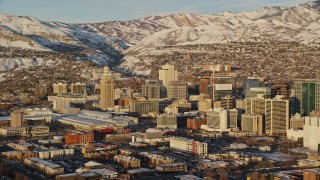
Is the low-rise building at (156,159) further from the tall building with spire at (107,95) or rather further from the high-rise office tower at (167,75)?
the high-rise office tower at (167,75)

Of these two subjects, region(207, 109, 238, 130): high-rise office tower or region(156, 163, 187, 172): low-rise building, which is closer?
region(156, 163, 187, 172): low-rise building

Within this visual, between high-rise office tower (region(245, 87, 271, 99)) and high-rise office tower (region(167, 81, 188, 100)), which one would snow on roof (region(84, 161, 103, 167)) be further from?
high-rise office tower (region(167, 81, 188, 100))

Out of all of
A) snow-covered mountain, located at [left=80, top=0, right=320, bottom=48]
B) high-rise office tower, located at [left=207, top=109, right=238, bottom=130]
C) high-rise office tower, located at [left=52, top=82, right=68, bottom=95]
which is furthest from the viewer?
snow-covered mountain, located at [left=80, top=0, right=320, bottom=48]

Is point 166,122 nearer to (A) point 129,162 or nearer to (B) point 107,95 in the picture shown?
(B) point 107,95

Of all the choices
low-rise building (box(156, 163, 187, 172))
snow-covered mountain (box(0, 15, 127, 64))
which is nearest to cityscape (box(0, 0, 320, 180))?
low-rise building (box(156, 163, 187, 172))

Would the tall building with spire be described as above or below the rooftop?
above

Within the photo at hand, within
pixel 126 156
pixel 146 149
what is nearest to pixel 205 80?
pixel 146 149

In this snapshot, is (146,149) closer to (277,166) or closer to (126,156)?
(126,156)

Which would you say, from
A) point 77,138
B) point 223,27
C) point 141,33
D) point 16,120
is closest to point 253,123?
point 77,138
